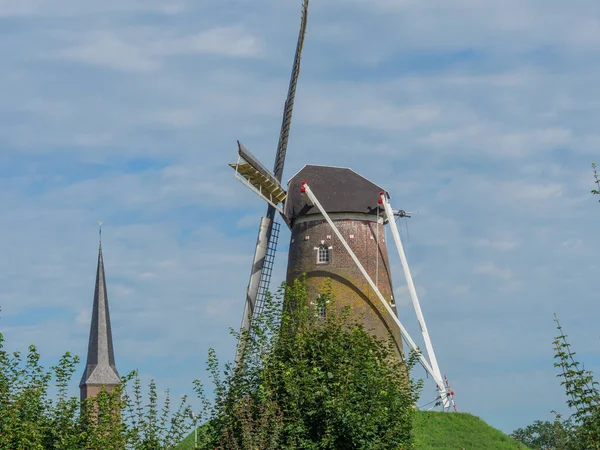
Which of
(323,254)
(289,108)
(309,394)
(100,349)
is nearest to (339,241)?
(323,254)

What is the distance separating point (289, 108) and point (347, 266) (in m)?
7.49

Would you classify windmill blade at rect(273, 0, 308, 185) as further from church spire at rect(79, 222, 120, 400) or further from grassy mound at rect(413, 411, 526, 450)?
church spire at rect(79, 222, 120, 400)

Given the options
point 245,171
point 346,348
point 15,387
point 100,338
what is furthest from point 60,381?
point 100,338

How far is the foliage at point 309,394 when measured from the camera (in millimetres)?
25703

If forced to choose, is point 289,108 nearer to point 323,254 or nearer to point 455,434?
point 323,254

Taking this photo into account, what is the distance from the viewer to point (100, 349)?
75625mm

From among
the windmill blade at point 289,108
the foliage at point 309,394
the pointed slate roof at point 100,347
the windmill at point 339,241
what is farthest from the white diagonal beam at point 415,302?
the pointed slate roof at point 100,347

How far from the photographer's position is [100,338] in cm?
7594

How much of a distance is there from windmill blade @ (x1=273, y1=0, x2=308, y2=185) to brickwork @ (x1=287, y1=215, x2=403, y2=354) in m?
3.37

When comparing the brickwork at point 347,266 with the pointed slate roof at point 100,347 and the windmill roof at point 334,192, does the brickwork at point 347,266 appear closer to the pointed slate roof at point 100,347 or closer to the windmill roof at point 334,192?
the windmill roof at point 334,192

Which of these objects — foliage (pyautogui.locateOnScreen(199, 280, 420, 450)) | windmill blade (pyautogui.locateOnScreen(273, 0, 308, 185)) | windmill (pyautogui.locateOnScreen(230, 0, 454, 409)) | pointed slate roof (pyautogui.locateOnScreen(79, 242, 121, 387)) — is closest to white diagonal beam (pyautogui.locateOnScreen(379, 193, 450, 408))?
windmill (pyautogui.locateOnScreen(230, 0, 454, 409))

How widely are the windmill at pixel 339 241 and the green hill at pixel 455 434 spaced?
82 cm

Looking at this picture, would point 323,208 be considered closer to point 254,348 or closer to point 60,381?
point 254,348

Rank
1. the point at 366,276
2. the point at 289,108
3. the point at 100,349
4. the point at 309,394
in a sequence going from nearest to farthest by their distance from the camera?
the point at 309,394
the point at 366,276
the point at 289,108
the point at 100,349
